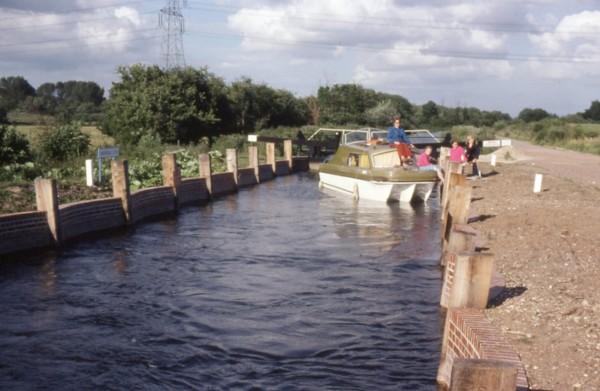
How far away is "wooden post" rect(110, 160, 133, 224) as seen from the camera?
1627 cm

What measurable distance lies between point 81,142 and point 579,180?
17.5 metres

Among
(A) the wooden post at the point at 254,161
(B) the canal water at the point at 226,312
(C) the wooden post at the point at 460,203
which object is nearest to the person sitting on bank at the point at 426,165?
(B) the canal water at the point at 226,312

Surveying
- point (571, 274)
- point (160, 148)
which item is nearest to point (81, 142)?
point (160, 148)

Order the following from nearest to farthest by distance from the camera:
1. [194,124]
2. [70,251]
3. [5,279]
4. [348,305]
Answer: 1. [348,305]
2. [5,279]
3. [70,251]
4. [194,124]

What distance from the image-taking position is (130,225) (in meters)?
16.7

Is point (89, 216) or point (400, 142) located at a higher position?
point (400, 142)

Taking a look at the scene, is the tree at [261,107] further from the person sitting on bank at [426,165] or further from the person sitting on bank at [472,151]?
the person sitting on bank at [426,165]

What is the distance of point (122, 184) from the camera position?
53.7 ft

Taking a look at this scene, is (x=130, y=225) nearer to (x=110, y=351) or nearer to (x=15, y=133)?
(x=15, y=133)

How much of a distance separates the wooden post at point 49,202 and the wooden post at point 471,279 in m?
8.64

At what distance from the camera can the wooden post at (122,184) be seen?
16.3 m

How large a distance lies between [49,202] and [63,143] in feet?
34.1

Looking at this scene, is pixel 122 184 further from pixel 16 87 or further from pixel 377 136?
pixel 16 87

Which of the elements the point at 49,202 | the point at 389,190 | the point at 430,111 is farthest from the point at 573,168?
the point at 430,111
